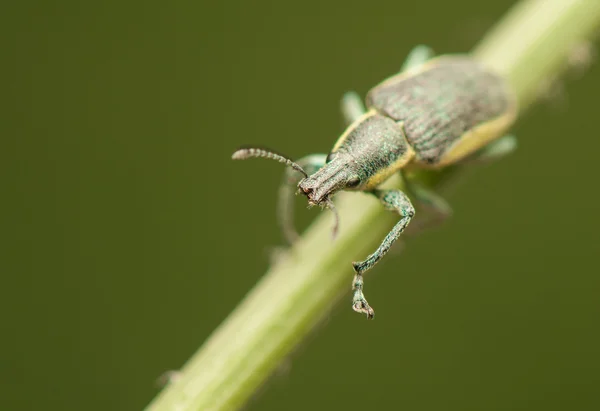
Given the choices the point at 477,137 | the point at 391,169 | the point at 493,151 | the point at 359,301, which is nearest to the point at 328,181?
the point at 391,169

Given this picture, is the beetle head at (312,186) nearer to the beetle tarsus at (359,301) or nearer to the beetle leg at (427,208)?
the beetle tarsus at (359,301)

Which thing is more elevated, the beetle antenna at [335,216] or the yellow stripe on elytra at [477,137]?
the yellow stripe on elytra at [477,137]

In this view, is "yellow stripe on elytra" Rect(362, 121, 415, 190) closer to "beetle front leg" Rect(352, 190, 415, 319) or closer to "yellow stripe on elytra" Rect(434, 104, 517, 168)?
"beetle front leg" Rect(352, 190, 415, 319)

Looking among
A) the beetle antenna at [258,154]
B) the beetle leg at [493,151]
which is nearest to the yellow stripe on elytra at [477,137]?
the beetle leg at [493,151]

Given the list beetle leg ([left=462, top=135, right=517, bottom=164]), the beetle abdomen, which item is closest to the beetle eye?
the beetle abdomen


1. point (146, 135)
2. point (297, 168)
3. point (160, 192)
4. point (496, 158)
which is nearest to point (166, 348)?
point (160, 192)

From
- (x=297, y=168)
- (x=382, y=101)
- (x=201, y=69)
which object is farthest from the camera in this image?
(x=201, y=69)

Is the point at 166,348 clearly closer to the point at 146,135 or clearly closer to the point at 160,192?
the point at 160,192
